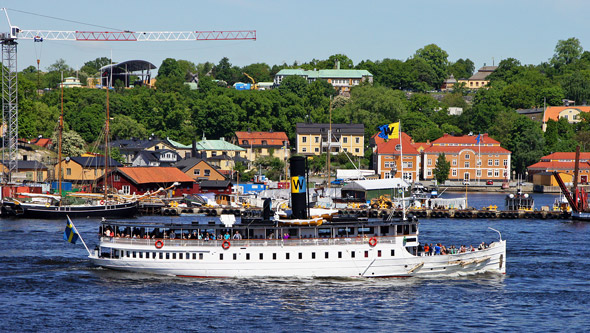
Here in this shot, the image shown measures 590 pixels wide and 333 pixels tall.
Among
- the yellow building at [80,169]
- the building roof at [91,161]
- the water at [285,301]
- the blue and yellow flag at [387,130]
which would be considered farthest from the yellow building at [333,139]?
the water at [285,301]

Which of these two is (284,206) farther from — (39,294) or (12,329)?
(12,329)

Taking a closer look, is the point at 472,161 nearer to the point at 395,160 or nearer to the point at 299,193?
the point at 395,160

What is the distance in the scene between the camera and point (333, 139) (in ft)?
564

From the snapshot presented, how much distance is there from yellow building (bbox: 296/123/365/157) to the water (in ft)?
354

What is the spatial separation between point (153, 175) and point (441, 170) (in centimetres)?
5951

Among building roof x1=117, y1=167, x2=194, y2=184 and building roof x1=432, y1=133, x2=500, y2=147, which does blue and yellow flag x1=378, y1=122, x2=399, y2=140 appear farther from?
building roof x1=432, y1=133, x2=500, y2=147

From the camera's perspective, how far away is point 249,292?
52156 millimetres

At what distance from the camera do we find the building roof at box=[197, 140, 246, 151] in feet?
524

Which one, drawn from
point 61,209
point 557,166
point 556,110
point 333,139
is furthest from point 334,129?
point 61,209

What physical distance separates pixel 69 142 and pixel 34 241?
7438cm

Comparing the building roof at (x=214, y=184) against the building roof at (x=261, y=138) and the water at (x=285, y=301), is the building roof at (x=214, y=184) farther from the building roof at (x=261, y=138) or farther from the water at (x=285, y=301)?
the water at (x=285, y=301)

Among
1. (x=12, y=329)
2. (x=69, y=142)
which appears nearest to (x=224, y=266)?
(x=12, y=329)

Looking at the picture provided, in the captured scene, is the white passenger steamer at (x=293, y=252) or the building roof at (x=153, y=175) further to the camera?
the building roof at (x=153, y=175)

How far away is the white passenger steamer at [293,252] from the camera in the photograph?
2168 inches
